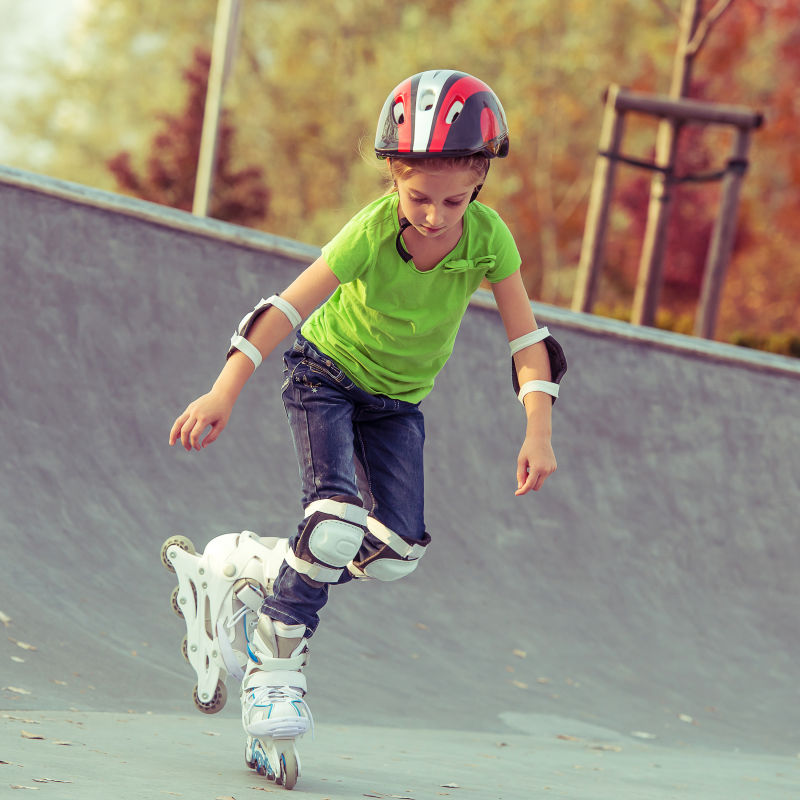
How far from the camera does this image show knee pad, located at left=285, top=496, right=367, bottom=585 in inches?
130

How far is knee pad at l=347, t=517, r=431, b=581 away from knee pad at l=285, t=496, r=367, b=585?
201 millimetres

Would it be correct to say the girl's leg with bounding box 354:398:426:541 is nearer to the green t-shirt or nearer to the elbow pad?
the green t-shirt

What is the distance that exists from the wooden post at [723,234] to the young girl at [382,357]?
31.9 feet

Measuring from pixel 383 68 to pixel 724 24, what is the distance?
31.8ft

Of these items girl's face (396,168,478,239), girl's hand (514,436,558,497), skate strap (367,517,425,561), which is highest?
girl's face (396,168,478,239)

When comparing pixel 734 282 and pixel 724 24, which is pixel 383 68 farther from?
pixel 734 282

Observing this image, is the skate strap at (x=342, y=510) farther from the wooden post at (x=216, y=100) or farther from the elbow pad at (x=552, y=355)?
the wooden post at (x=216, y=100)

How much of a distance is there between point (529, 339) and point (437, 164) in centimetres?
65

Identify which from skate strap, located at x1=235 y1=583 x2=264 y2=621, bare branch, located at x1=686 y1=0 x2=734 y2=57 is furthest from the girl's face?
bare branch, located at x1=686 y1=0 x2=734 y2=57

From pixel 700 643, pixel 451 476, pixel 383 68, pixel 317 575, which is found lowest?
pixel 700 643

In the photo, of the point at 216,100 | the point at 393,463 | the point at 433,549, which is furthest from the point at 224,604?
the point at 216,100

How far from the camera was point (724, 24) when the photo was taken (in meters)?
29.8

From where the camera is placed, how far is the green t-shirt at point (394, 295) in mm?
3381

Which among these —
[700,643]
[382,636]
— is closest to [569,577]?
[700,643]
